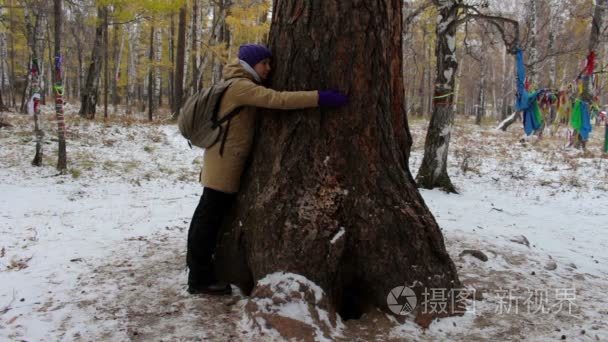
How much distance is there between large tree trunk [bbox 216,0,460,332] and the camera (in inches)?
126

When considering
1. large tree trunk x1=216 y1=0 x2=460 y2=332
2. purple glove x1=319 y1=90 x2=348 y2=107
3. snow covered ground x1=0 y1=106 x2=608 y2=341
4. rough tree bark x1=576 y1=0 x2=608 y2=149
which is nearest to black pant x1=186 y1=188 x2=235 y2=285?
snow covered ground x1=0 y1=106 x2=608 y2=341

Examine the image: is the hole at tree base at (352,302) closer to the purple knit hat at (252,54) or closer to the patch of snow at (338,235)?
the patch of snow at (338,235)

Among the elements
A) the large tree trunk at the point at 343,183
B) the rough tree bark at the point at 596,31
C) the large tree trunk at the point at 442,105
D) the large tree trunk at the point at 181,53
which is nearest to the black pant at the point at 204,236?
the large tree trunk at the point at 343,183

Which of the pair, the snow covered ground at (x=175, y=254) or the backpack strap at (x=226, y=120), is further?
the backpack strap at (x=226, y=120)

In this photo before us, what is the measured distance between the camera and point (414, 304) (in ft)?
10.6

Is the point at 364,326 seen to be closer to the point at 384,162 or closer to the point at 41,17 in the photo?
the point at 384,162

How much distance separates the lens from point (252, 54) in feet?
10.9

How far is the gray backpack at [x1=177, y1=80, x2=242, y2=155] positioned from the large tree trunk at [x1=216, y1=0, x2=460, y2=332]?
41 cm

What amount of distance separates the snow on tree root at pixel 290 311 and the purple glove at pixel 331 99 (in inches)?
47.3

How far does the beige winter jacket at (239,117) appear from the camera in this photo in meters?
3.13

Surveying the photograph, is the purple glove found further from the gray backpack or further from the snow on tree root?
the snow on tree root

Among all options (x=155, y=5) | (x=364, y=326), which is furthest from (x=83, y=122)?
(x=364, y=326)

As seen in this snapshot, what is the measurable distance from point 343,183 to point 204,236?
44.7 inches

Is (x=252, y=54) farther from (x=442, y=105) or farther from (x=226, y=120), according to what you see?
(x=442, y=105)
